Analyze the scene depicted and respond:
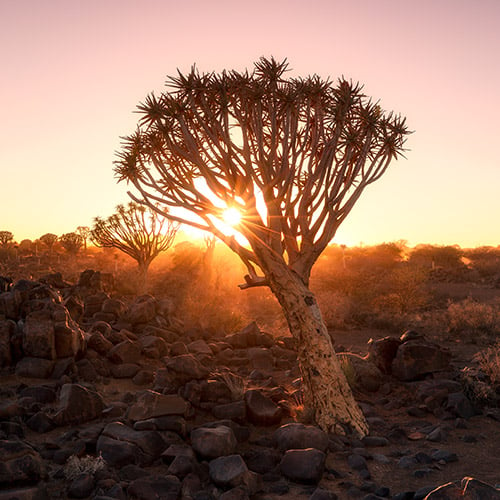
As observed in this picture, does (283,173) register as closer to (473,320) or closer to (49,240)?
(473,320)

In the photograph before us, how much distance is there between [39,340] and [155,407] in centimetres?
409

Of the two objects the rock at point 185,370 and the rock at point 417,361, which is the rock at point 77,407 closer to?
the rock at point 185,370

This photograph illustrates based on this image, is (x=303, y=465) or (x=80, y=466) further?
(x=303, y=465)

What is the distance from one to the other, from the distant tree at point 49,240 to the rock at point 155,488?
1811 inches

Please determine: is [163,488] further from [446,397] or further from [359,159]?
[359,159]

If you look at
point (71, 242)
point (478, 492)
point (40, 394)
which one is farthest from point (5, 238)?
point (478, 492)

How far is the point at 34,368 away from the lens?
9219mm

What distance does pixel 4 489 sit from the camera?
15.3 feet

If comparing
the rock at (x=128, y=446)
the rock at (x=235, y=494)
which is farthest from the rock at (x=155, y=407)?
the rock at (x=235, y=494)

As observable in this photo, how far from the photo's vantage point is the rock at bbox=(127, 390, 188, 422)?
6707 mm

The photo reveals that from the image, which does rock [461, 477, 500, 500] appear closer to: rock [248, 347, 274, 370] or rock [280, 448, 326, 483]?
rock [280, 448, 326, 483]

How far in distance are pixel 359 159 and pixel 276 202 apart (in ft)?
6.01

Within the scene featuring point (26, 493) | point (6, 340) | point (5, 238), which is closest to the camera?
point (26, 493)

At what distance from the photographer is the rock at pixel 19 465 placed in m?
4.73
